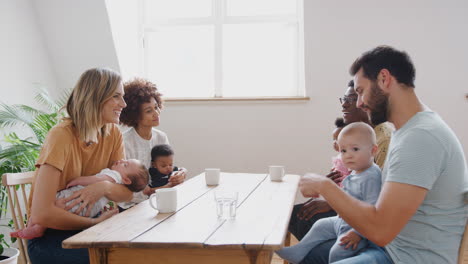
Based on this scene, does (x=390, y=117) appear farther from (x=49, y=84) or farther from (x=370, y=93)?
(x=49, y=84)

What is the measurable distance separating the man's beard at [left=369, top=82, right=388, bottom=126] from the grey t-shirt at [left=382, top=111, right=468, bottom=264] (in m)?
0.10

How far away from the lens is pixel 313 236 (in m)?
1.81

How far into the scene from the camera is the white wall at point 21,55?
324cm

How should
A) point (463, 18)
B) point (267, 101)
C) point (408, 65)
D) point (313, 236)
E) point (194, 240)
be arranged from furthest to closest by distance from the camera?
point (267, 101) < point (463, 18) < point (313, 236) < point (408, 65) < point (194, 240)

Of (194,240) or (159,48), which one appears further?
(159,48)

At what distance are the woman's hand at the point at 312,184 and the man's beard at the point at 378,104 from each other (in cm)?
28

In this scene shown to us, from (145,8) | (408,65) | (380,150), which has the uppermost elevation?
(145,8)

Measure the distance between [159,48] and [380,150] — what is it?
117 inches

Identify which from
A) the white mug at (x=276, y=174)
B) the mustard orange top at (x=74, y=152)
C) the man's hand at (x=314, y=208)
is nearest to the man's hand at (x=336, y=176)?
the man's hand at (x=314, y=208)

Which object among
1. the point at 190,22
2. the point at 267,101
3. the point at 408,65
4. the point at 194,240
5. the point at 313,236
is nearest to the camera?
the point at 194,240

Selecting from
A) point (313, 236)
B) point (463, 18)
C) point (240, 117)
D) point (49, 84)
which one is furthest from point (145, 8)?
point (313, 236)

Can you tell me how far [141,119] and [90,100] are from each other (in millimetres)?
834

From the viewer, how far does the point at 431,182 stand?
121 centimetres

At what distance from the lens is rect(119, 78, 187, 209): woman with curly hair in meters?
2.69
